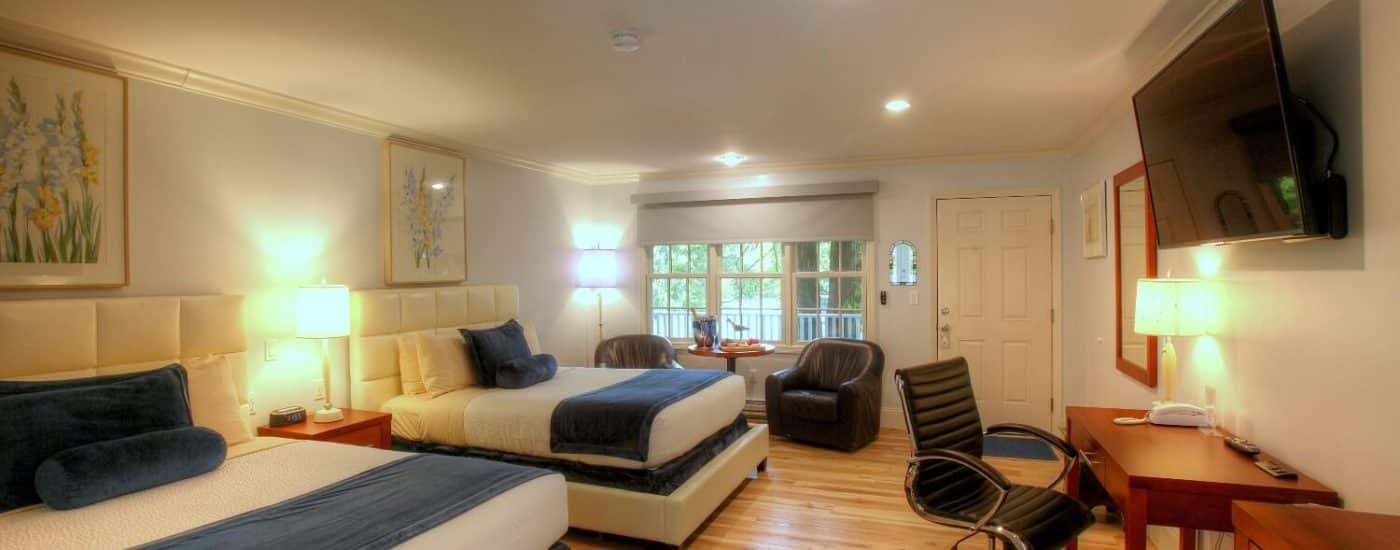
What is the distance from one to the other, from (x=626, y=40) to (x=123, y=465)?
231 centimetres

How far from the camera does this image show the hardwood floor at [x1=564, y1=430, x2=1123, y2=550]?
3248mm

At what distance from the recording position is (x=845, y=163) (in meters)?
5.54

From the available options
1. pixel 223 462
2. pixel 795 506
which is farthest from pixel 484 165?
pixel 795 506

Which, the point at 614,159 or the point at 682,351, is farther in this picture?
the point at 682,351

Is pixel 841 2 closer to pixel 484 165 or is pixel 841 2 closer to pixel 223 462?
pixel 223 462

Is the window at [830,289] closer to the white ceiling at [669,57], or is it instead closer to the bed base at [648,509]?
the white ceiling at [669,57]

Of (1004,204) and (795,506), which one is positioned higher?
(1004,204)

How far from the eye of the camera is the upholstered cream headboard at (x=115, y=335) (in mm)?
2379

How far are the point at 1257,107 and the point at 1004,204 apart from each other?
353 centimetres

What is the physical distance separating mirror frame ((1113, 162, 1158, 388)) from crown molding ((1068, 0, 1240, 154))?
402 mm

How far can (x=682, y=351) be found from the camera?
20.3ft

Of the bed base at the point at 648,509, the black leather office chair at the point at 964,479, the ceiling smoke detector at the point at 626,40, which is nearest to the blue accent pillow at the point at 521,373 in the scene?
the bed base at the point at 648,509

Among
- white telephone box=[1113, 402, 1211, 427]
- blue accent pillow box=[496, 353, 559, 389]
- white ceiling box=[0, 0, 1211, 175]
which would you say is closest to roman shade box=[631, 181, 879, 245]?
white ceiling box=[0, 0, 1211, 175]

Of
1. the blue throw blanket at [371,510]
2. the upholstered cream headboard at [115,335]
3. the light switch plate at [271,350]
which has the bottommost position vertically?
the blue throw blanket at [371,510]
